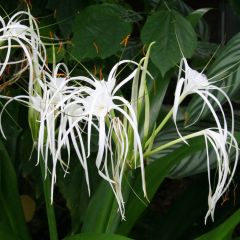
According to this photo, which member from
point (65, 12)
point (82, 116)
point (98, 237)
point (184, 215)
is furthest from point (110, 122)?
point (184, 215)

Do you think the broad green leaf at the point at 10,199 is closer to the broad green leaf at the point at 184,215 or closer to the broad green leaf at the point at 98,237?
the broad green leaf at the point at 98,237

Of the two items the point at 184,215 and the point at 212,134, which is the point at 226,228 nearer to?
the point at 212,134

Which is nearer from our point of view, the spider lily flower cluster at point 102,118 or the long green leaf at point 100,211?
the spider lily flower cluster at point 102,118

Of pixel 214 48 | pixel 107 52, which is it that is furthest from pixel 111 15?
pixel 214 48

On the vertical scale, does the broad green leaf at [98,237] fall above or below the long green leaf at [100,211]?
above

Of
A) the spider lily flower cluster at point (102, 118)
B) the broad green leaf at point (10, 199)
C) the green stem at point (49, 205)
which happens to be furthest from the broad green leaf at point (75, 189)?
the spider lily flower cluster at point (102, 118)

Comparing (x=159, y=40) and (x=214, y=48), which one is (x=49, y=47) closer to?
(x=159, y=40)
